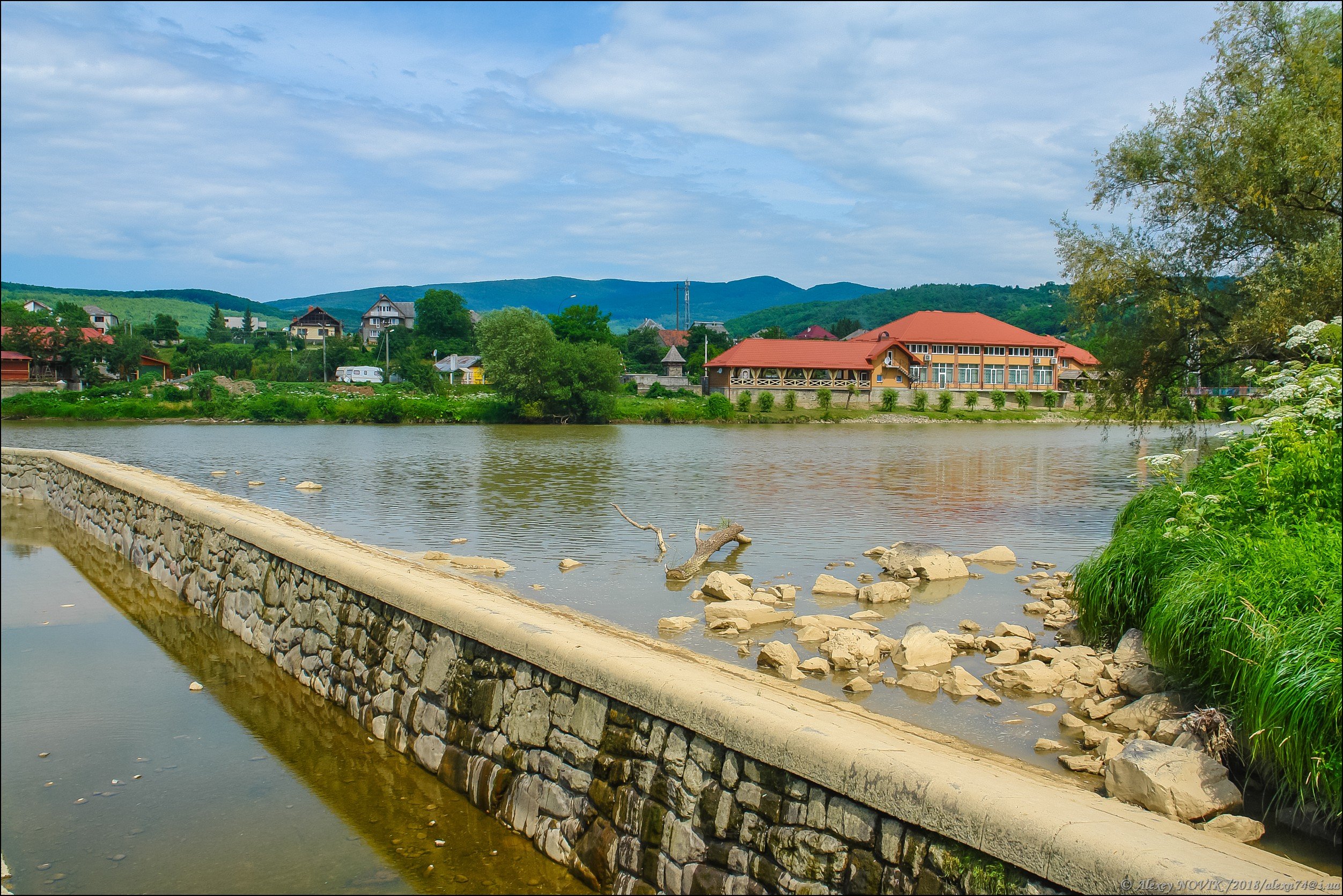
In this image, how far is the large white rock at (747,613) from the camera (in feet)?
35.5

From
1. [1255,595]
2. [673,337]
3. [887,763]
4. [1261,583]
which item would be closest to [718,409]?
[1261,583]

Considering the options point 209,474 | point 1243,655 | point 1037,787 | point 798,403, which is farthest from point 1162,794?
point 798,403

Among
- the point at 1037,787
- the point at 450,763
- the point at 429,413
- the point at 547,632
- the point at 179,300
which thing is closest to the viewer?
the point at 1037,787

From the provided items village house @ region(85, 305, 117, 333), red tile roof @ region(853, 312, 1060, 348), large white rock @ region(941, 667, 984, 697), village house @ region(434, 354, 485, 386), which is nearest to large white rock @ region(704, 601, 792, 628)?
large white rock @ region(941, 667, 984, 697)

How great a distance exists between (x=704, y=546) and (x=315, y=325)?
14596cm

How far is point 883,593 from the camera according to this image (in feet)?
39.5

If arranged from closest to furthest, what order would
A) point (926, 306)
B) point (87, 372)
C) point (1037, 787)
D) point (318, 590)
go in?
point (1037, 787), point (318, 590), point (87, 372), point (926, 306)

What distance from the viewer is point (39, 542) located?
1602 cm

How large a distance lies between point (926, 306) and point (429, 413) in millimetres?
127129

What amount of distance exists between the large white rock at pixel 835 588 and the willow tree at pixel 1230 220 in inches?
343

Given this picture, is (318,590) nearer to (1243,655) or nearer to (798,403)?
(1243,655)

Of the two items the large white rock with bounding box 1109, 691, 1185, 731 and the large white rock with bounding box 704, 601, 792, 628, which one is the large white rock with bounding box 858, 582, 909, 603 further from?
the large white rock with bounding box 1109, 691, 1185, 731

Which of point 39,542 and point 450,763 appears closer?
point 450,763

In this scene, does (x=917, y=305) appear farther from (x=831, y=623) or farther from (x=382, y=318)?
(x=831, y=623)
